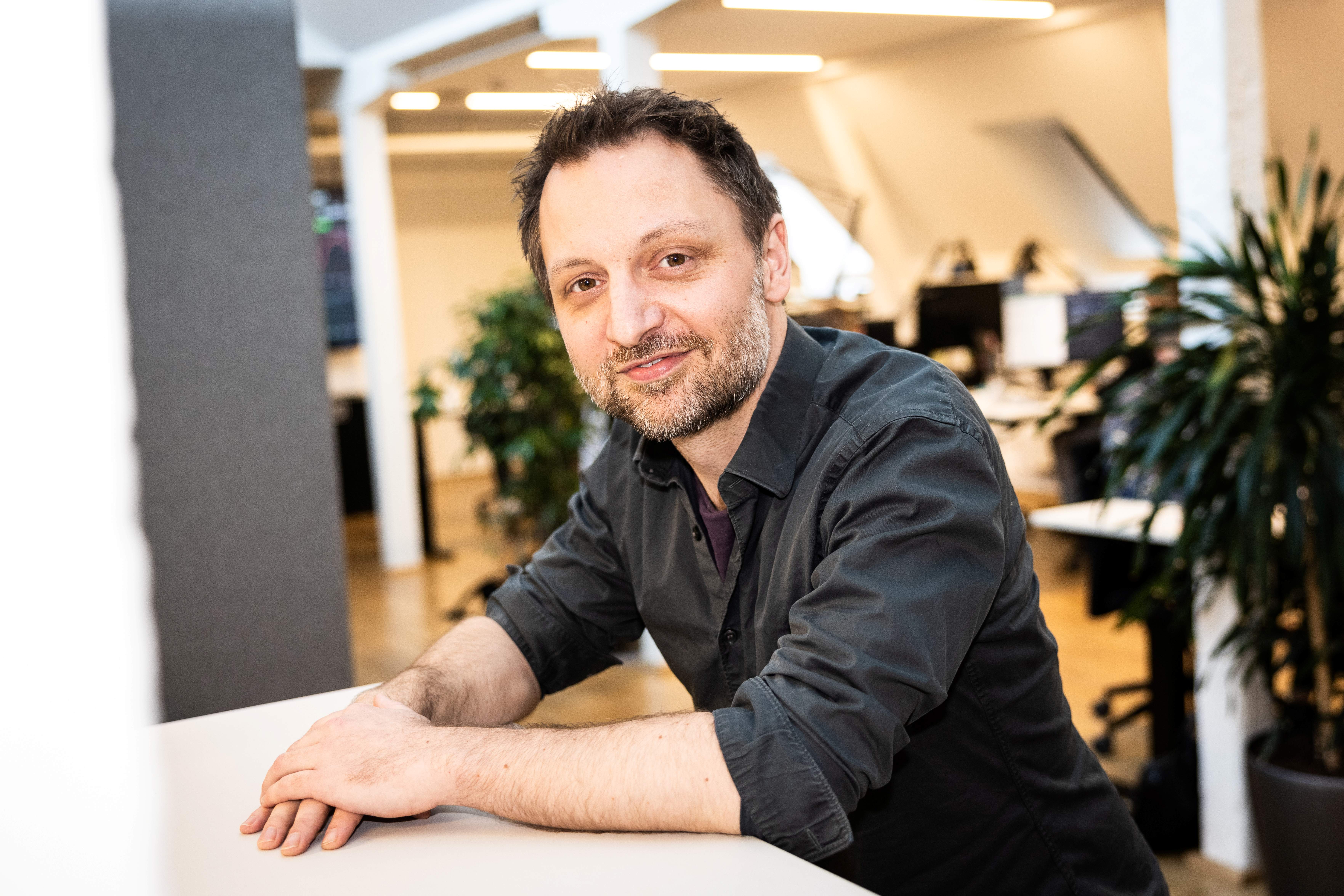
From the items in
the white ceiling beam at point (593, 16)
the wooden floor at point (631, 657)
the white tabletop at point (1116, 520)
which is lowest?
the wooden floor at point (631, 657)

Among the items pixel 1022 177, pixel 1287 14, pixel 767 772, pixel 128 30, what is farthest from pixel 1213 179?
pixel 1022 177

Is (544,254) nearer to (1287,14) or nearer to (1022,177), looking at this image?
(1287,14)

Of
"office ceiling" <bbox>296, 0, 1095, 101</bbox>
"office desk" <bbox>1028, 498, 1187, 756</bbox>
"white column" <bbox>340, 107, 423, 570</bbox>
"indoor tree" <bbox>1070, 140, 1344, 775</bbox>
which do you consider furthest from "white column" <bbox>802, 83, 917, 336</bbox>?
A: "indoor tree" <bbox>1070, 140, 1344, 775</bbox>

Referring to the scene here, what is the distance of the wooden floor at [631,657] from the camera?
3.27 meters

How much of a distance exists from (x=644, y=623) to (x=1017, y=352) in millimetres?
4635

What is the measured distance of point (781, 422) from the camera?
4.00 ft

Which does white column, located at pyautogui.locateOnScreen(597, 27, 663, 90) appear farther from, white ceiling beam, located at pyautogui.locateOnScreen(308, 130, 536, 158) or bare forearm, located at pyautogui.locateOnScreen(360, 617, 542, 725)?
white ceiling beam, located at pyautogui.locateOnScreen(308, 130, 536, 158)

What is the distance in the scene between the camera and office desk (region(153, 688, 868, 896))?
808mm

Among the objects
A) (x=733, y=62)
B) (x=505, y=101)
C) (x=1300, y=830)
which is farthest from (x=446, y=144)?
(x=1300, y=830)

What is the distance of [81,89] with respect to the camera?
260cm

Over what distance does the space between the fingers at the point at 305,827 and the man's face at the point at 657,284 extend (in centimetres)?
52

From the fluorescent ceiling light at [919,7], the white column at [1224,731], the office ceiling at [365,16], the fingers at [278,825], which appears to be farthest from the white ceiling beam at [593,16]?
the fingers at [278,825]

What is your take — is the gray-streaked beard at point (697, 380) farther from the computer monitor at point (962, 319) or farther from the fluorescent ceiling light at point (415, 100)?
the fluorescent ceiling light at point (415, 100)

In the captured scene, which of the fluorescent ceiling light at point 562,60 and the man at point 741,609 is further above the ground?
the fluorescent ceiling light at point 562,60
